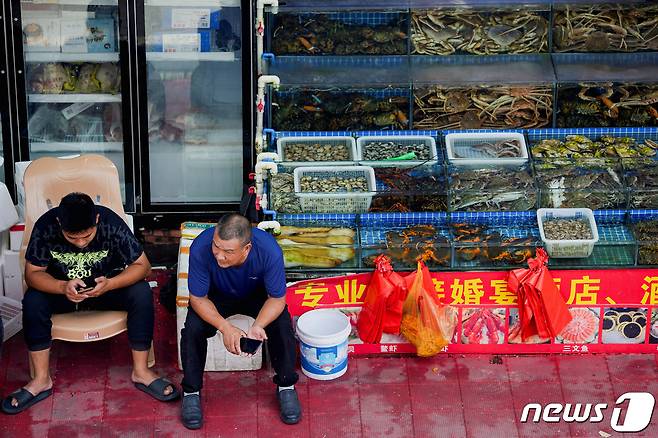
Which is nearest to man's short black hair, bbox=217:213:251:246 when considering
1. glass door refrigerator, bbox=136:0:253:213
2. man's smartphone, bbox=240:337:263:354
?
man's smartphone, bbox=240:337:263:354

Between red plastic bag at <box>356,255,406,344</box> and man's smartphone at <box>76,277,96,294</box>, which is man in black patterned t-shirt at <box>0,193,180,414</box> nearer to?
man's smartphone at <box>76,277,96,294</box>

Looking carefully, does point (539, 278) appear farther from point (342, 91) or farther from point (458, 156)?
point (342, 91)

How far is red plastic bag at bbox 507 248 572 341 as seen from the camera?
7.09 meters

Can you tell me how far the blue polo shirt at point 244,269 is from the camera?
6.45 metres

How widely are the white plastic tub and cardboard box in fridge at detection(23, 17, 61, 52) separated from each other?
137 inches

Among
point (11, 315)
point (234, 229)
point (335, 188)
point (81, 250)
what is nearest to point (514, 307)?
point (335, 188)

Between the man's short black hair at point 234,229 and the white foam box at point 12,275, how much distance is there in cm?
183

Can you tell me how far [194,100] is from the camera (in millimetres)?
8422

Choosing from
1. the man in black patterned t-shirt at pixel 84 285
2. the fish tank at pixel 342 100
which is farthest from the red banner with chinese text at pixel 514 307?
the fish tank at pixel 342 100

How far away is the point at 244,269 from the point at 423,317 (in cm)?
122

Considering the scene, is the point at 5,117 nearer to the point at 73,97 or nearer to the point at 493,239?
the point at 73,97

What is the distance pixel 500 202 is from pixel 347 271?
3.59 feet

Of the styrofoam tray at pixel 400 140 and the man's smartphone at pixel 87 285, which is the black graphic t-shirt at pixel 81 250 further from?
the styrofoam tray at pixel 400 140

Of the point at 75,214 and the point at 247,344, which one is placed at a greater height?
the point at 75,214
